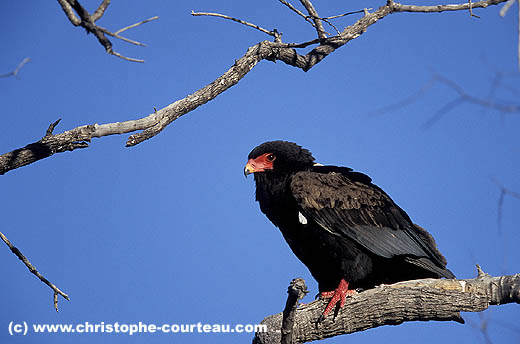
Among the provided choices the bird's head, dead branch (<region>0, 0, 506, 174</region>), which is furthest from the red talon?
dead branch (<region>0, 0, 506, 174</region>)

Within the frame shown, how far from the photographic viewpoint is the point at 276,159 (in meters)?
Answer: 5.94

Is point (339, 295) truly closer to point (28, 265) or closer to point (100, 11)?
point (28, 265)

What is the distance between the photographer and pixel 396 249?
5281 millimetres

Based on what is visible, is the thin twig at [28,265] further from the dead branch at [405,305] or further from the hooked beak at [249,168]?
the hooked beak at [249,168]

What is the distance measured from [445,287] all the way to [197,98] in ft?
8.39

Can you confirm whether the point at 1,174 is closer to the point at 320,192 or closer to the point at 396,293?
the point at 320,192

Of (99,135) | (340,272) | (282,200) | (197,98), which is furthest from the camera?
(282,200)

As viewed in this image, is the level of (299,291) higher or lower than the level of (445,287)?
lower

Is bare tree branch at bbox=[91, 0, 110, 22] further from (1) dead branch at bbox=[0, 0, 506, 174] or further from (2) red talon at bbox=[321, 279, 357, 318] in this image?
(2) red talon at bbox=[321, 279, 357, 318]

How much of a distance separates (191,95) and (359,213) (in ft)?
6.78

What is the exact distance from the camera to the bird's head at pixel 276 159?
5.90m

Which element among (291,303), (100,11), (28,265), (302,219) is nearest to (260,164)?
(302,219)

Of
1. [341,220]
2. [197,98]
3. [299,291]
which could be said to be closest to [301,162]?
[341,220]

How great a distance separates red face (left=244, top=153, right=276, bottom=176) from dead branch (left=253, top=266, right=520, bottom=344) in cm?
166
